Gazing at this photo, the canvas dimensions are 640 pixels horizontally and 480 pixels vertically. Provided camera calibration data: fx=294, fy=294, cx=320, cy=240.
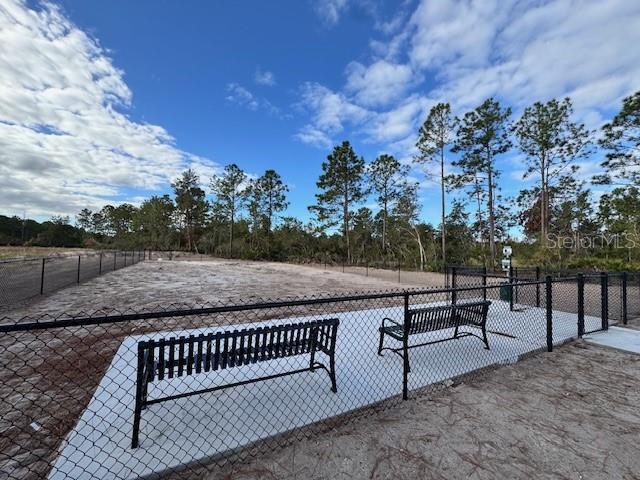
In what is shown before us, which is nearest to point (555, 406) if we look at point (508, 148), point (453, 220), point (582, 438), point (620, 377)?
point (582, 438)

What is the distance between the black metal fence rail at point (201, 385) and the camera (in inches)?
86.6

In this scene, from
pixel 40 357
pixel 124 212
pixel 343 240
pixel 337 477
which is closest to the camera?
pixel 337 477

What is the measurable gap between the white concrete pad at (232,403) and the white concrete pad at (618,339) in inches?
47.9

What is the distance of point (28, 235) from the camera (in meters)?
61.6

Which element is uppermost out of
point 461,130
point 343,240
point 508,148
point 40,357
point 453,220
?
point 461,130

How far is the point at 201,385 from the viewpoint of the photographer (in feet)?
10.5

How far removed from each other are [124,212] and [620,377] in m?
73.1

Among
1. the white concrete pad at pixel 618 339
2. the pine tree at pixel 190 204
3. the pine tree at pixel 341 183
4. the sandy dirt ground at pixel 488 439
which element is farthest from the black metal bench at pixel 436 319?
the pine tree at pixel 190 204

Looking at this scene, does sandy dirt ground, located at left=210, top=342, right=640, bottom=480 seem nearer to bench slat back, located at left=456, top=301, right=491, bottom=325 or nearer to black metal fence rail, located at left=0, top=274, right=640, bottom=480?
black metal fence rail, located at left=0, top=274, right=640, bottom=480

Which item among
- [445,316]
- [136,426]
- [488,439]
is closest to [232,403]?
[136,426]

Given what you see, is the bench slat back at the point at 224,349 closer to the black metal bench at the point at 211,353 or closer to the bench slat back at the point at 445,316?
the black metal bench at the point at 211,353

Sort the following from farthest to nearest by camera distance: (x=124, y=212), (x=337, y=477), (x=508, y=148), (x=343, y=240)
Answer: (x=124, y=212)
(x=343, y=240)
(x=508, y=148)
(x=337, y=477)

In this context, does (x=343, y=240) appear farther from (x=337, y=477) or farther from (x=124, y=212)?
(x=124, y=212)

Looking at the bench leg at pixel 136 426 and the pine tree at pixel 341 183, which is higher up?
the pine tree at pixel 341 183
